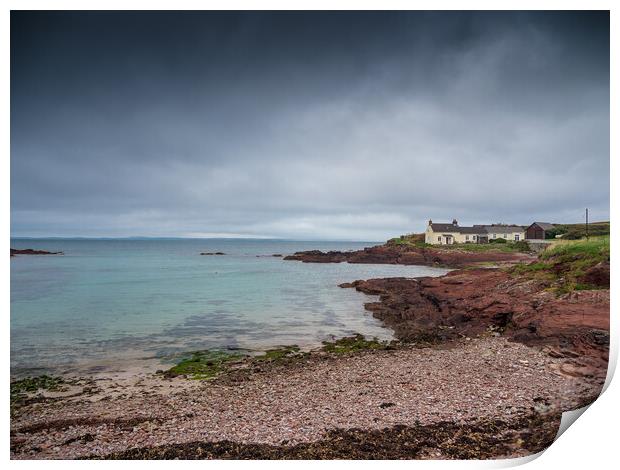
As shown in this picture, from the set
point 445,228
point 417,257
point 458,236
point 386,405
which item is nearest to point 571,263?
point 386,405

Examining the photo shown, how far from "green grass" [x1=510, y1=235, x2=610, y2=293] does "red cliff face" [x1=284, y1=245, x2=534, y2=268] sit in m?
17.9

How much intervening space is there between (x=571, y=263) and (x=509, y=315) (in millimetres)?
2413

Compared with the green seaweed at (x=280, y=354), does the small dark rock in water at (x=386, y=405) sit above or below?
above

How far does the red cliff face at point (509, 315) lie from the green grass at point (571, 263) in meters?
0.44

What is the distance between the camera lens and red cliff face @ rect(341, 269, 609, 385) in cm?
586

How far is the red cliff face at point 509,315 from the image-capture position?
19.2ft

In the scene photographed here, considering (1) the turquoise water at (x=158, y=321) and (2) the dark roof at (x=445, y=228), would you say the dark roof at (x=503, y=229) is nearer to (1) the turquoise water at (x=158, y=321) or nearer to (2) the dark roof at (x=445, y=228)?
(2) the dark roof at (x=445, y=228)

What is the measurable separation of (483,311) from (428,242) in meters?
35.6

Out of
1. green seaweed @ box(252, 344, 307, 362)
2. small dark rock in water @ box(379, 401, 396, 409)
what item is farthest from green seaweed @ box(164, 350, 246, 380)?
small dark rock in water @ box(379, 401, 396, 409)

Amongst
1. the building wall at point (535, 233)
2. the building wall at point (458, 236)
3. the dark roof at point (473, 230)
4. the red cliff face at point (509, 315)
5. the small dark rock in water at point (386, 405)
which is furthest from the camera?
the dark roof at point (473, 230)

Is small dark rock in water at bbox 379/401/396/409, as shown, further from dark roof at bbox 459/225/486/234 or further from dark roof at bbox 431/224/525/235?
dark roof at bbox 459/225/486/234

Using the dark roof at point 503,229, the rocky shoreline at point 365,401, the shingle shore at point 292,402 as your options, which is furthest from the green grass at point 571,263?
the dark roof at point 503,229

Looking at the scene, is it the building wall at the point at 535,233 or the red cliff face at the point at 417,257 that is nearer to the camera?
the red cliff face at the point at 417,257

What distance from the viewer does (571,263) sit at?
31.6ft
